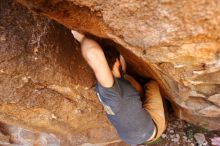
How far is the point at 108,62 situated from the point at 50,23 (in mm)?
310

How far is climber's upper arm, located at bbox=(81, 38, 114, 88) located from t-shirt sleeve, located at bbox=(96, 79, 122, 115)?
42mm

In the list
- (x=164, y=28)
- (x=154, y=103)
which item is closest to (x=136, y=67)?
(x=154, y=103)

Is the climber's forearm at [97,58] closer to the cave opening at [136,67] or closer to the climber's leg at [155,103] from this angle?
the cave opening at [136,67]

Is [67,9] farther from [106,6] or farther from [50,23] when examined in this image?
[50,23]

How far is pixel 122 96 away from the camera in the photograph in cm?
142

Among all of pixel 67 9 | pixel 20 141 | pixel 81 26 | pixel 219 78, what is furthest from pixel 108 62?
pixel 20 141

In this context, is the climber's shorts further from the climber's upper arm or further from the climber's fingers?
the climber's fingers

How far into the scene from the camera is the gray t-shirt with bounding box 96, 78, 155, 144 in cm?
138

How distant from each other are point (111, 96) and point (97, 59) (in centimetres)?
20

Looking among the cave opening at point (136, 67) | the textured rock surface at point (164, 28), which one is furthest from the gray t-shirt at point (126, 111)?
the textured rock surface at point (164, 28)

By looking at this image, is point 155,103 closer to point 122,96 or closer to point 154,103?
point 154,103

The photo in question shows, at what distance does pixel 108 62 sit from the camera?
134 cm

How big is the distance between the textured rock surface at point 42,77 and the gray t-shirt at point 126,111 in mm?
161

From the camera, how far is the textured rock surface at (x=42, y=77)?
133 cm
